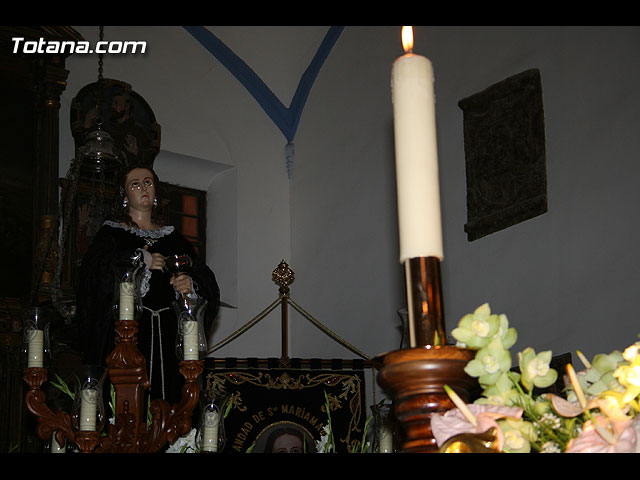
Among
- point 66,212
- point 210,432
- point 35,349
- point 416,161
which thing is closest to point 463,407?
point 416,161

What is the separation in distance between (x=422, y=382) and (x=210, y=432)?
2.33m

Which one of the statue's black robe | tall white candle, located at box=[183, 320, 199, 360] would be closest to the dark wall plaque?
the statue's black robe

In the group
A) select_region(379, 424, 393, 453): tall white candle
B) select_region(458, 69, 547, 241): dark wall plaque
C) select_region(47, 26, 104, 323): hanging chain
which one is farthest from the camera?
select_region(458, 69, 547, 241): dark wall plaque

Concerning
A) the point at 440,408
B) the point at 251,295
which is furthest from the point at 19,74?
the point at 440,408

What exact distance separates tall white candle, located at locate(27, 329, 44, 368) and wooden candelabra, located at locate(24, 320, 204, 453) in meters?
0.15

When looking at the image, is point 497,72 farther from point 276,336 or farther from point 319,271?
point 276,336

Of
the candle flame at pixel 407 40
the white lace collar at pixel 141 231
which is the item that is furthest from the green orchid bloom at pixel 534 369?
the white lace collar at pixel 141 231

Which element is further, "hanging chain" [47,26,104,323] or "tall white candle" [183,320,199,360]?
"hanging chain" [47,26,104,323]

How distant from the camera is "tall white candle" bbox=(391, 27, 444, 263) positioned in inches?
50.9

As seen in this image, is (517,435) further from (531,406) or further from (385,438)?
(385,438)

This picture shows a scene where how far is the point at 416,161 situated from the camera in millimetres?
1320

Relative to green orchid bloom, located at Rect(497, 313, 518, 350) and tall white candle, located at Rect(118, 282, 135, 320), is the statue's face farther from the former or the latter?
green orchid bloom, located at Rect(497, 313, 518, 350)

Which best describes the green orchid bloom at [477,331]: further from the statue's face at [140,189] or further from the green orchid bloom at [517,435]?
the statue's face at [140,189]
